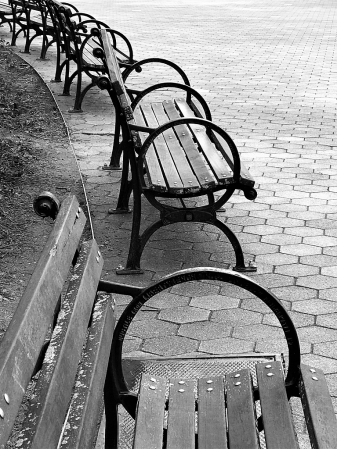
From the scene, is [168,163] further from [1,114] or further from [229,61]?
[229,61]

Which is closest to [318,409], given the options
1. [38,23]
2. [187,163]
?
[187,163]

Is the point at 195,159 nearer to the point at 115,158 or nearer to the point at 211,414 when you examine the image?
the point at 115,158

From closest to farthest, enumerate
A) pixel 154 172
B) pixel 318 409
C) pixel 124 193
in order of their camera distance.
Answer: pixel 318 409 < pixel 154 172 < pixel 124 193

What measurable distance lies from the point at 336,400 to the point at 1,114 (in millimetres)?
5783

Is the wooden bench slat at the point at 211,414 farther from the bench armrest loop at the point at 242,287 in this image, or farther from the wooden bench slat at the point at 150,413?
the bench armrest loop at the point at 242,287

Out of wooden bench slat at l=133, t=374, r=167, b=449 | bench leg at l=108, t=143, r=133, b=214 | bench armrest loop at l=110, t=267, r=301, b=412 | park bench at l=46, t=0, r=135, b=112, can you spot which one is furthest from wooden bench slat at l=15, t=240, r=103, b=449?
park bench at l=46, t=0, r=135, b=112

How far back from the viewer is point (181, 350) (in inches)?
140

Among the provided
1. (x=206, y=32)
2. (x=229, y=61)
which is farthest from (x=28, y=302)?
(x=206, y=32)

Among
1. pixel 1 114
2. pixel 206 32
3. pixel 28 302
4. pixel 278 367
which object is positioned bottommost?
pixel 206 32

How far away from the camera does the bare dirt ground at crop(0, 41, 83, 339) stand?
451cm

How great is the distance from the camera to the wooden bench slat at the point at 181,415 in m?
2.18

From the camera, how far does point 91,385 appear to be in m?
2.07

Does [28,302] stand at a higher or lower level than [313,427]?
higher

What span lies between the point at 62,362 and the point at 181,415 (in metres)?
0.51
